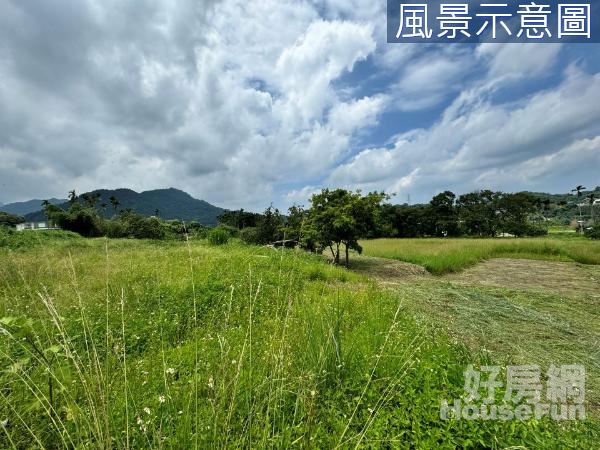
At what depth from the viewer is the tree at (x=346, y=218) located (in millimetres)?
12945

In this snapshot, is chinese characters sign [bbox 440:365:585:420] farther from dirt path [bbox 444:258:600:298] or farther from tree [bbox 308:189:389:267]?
tree [bbox 308:189:389:267]

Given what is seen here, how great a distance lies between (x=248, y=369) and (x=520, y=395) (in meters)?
2.50

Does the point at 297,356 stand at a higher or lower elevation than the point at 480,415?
higher

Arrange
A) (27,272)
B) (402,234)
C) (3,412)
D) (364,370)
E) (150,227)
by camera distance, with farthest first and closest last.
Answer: (402,234) < (150,227) < (27,272) < (364,370) < (3,412)

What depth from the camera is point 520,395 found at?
2617 millimetres

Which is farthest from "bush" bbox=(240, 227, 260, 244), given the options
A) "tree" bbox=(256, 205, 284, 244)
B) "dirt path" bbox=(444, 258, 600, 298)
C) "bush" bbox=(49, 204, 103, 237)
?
"bush" bbox=(49, 204, 103, 237)

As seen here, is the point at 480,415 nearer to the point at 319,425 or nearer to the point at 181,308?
the point at 319,425

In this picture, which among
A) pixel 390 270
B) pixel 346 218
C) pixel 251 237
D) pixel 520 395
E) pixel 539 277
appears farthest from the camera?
pixel 251 237

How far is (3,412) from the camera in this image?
216cm

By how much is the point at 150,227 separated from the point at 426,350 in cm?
3278

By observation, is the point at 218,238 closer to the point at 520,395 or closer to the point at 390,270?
the point at 390,270

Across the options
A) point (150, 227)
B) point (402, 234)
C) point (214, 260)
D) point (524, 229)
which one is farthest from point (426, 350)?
point (524, 229)

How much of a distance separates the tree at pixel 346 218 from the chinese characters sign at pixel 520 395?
30.6 ft

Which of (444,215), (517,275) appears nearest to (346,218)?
(517,275)
